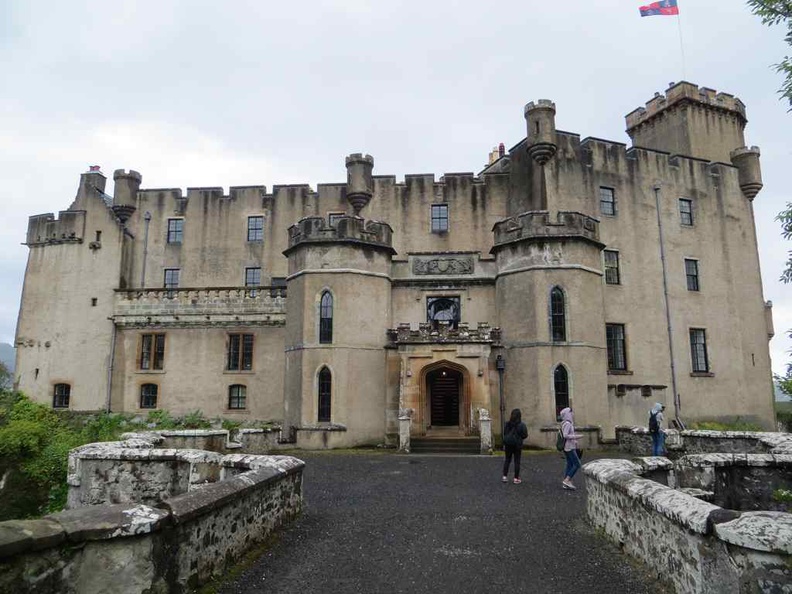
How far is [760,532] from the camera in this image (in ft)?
15.2

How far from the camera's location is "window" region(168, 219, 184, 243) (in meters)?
30.9

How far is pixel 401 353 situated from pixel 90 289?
1771 centimetres

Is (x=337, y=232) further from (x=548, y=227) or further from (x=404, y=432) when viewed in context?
(x=548, y=227)

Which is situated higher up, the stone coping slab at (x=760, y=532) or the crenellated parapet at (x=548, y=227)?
the crenellated parapet at (x=548, y=227)

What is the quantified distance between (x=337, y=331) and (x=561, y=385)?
9.05m

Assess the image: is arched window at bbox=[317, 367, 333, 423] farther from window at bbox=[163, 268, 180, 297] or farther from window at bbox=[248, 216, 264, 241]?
window at bbox=[163, 268, 180, 297]

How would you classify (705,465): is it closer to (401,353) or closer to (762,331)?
(401,353)

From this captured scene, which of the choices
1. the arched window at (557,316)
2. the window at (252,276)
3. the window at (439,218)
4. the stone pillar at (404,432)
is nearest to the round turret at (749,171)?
the arched window at (557,316)

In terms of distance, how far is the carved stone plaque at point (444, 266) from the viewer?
2495cm

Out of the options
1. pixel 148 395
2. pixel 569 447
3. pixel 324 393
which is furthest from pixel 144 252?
pixel 569 447

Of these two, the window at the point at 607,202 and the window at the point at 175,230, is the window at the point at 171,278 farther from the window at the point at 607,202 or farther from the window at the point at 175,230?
the window at the point at 607,202

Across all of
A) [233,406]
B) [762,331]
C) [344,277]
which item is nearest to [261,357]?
[233,406]

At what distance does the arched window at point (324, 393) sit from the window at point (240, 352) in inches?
272

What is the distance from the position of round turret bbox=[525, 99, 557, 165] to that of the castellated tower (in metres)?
8.59
